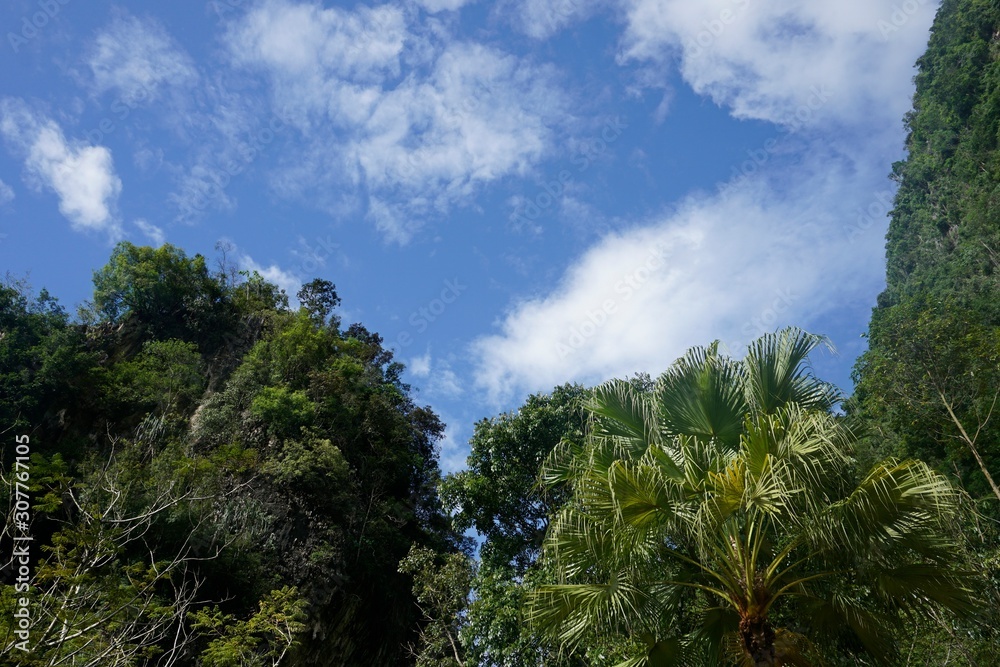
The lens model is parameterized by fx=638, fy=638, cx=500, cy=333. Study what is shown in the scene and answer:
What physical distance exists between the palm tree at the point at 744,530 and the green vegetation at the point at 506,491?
0.03 metres

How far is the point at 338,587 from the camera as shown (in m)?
18.3

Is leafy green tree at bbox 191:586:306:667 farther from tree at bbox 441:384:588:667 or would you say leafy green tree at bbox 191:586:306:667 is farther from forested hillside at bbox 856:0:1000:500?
forested hillside at bbox 856:0:1000:500

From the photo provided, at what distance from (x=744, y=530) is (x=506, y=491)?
31.0 ft

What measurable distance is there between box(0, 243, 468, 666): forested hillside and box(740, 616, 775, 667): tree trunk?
34.7 feet

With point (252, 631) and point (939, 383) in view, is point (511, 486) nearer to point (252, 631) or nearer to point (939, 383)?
point (252, 631)

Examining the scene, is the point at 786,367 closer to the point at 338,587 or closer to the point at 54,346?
the point at 338,587

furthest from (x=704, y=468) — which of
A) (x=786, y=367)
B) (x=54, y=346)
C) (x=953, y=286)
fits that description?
(x=953, y=286)

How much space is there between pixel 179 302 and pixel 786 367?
2581 centimetres

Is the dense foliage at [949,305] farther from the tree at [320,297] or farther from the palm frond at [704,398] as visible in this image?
the tree at [320,297]

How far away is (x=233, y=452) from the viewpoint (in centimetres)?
1820

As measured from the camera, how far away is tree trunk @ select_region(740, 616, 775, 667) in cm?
523

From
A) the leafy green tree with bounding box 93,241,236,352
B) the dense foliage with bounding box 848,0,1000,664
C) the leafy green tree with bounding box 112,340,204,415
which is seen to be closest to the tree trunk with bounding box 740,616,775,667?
the dense foliage with bounding box 848,0,1000,664

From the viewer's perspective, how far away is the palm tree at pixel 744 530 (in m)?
5.22

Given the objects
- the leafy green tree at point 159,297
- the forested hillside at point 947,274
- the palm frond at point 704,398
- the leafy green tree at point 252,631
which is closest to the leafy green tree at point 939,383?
the forested hillside at point 947,274
